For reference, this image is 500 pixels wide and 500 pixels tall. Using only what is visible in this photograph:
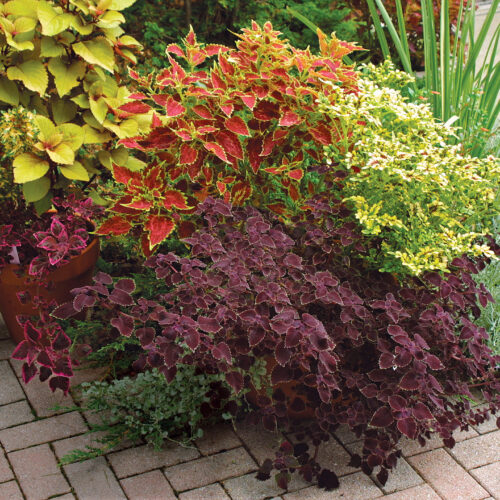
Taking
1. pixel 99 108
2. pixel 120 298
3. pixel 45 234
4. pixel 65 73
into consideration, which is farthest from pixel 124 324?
pixel 65 73

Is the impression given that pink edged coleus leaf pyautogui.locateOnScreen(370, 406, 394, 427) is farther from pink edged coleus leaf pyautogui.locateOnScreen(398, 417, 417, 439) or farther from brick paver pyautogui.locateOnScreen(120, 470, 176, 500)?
brick paver pyautogui.locateOnScreen(120, 470, 176, 500)

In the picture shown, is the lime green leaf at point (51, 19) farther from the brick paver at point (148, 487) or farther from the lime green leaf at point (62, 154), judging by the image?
the brick paver at point (148, 487)

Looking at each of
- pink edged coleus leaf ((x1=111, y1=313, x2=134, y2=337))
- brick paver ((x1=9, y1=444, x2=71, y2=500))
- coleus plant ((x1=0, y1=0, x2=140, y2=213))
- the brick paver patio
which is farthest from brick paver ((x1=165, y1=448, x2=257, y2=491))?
coleus plant ((x1=0, y1=0, x2=140, y2=213))

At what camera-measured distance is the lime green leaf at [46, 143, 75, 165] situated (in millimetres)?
2490

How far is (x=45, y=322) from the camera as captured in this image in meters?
2.29

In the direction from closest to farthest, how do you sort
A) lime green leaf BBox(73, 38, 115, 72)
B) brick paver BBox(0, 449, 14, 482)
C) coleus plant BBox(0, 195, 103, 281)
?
brick paver BBox(0, 449, 14, 482)
coleus plant BBox(0, 195, 103, 281)
lime green leaf BBox(73, 38, 115, 72)

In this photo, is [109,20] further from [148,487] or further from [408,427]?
[408,427]

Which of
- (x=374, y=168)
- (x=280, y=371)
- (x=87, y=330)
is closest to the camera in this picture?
(x=280, y=371)

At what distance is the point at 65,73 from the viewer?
8.61ft

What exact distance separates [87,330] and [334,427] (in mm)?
1000

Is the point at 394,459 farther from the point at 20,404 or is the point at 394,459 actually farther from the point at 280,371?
the point at 20,404

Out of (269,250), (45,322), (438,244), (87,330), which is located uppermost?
(438,244)

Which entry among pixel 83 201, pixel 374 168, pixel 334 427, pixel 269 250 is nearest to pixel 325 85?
pixel 374 168

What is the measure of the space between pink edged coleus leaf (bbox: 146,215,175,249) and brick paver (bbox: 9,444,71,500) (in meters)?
0.78
